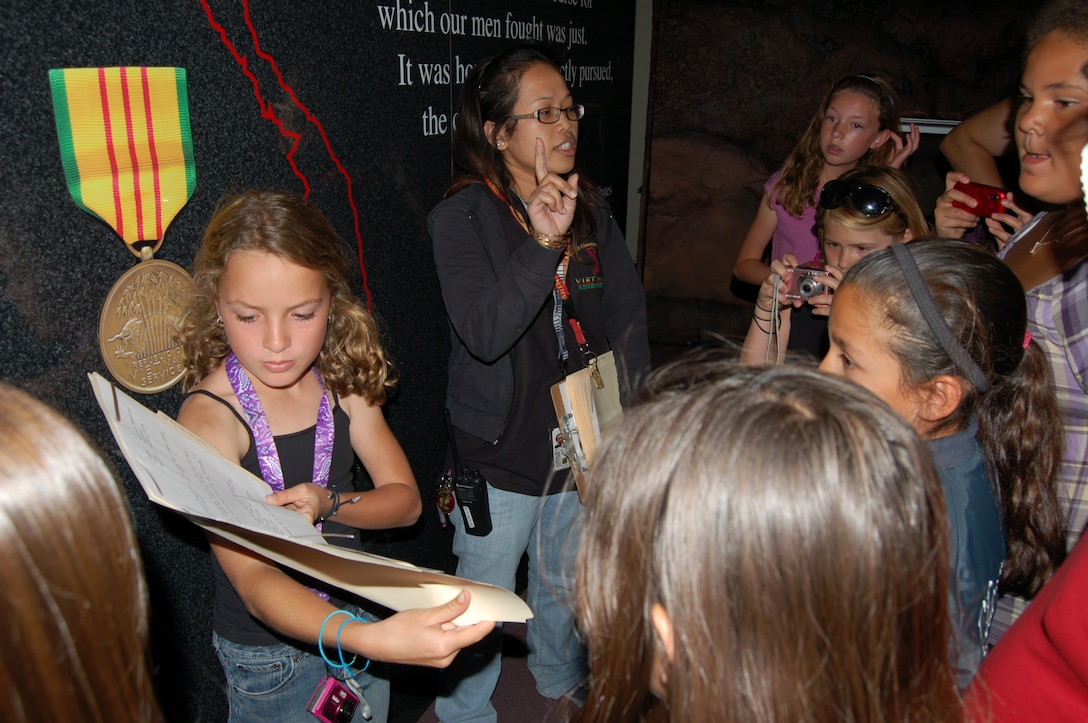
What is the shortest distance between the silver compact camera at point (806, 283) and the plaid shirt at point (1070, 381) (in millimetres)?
630

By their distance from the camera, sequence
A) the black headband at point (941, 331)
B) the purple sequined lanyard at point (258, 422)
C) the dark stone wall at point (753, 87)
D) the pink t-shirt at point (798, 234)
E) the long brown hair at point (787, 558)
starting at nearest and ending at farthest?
the long brown hair at point (787, 558) < the black headband at point (941, 331) < the purple sequined lanyard at point (258, 422) < the pink t-shirt at point (798, 234) < the dark stone wall at point (753, 87)

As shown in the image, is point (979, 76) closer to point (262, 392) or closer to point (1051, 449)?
point (1051, 449)

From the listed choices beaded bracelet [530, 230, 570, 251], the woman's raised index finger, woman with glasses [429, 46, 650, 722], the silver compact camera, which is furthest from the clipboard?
the silver compact camera

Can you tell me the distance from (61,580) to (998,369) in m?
1.50

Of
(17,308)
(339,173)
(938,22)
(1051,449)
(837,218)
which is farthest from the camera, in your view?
(938,22)

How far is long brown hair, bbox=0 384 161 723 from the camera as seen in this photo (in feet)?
1.90

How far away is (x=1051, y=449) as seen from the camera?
1.44m

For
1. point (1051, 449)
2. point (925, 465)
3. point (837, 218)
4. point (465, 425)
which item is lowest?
point (465, 425)

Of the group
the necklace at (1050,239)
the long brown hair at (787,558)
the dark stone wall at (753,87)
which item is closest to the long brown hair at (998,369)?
the necklace at (1050,239)

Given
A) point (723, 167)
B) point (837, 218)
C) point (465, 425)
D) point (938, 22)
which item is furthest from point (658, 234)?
point (465, 425)

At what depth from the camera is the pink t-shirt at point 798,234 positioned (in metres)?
2.75

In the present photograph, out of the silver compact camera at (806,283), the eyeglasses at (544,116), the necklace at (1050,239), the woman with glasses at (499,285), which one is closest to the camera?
the necklace at (1050,239)

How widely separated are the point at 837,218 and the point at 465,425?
1311 mm

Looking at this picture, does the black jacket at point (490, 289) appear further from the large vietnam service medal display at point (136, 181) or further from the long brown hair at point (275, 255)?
the large vietnam service medal display at point (136, 181)
